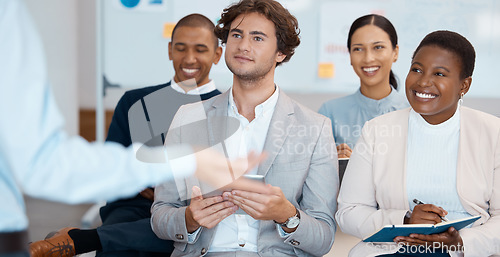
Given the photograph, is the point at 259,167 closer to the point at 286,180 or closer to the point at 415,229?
the point at 286,180

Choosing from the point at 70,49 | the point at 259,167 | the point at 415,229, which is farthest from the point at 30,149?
the point at 70,49

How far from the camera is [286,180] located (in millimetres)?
1946

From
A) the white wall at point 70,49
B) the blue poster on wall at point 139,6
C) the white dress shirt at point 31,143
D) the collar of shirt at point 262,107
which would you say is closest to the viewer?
the white dress shirt at point 31,143

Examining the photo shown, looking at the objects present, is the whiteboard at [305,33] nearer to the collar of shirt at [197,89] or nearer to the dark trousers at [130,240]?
the collar of shirt at [197,89]

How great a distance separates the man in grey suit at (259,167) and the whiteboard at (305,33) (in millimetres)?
1613

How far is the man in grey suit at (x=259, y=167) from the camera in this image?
69.7 inches

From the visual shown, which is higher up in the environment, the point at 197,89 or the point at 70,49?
the point at 70,49

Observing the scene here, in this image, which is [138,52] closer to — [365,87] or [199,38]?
[199,38]

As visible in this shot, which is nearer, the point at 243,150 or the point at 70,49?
the point at 243,150

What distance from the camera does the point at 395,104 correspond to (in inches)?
115

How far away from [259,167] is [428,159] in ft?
2.19

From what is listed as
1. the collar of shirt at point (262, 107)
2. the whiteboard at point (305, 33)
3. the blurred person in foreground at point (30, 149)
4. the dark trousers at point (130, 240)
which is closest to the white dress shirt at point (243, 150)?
the collar of shirt at point (262, 107)

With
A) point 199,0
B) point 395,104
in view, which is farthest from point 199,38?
point 395,104

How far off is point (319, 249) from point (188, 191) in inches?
22.4
